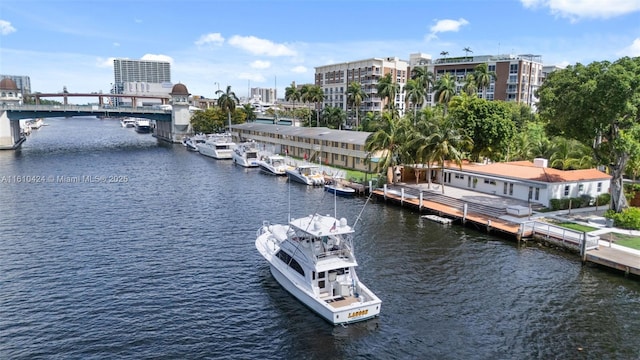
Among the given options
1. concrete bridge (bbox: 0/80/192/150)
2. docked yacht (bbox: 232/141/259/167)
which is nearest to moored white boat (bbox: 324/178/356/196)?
docked yacht (bbox: 232/141/259/167)

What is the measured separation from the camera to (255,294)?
102 feet

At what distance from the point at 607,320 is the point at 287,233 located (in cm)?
2147

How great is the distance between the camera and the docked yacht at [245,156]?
315ft

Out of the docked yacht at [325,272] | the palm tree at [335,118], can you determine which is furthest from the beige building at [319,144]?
the docked yacht at [325,272]

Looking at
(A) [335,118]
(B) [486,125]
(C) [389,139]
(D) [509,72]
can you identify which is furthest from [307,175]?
(D) [509,72]

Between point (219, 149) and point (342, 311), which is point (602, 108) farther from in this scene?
point (219, 149)

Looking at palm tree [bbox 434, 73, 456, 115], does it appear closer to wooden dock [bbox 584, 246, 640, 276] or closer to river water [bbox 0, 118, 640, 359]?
river water [bbox 0, 118, 640, 359]

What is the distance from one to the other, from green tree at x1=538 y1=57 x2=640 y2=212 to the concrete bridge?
125 meters

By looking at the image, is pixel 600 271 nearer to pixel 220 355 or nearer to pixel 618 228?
pixel 618 228

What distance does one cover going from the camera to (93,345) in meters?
24.4

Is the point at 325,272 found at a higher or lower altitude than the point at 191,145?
lower

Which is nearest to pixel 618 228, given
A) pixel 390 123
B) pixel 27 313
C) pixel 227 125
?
pixel 390 123

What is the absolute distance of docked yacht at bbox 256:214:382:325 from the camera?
2691 centimetres

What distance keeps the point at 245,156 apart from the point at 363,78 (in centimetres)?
7351
